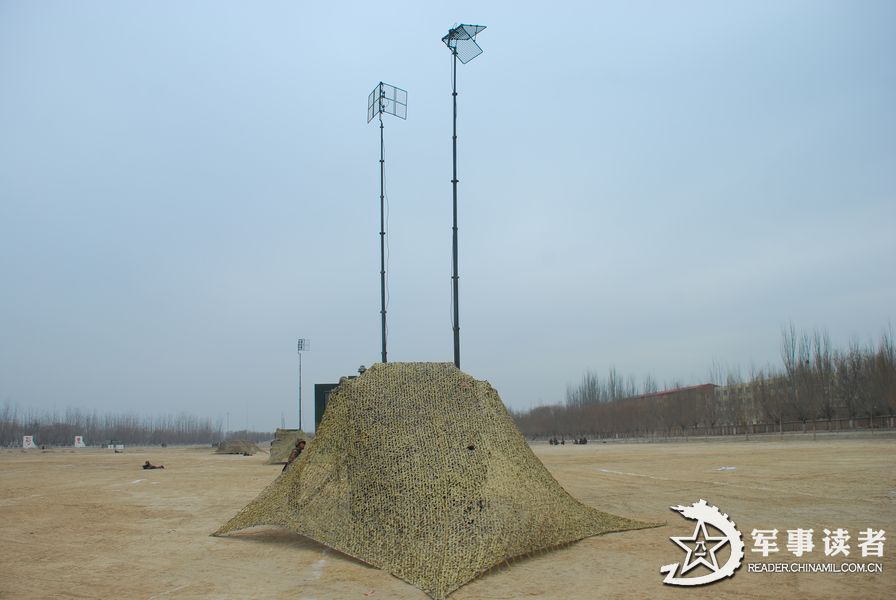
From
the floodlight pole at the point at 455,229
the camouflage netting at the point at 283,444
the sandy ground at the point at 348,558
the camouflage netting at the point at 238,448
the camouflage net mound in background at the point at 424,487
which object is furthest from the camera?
the camouflage netting at the point at 238,448

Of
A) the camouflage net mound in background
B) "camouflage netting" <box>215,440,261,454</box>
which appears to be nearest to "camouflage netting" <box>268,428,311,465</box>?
"camouflage netting" <box>215,440,261,454</box>

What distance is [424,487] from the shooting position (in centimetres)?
658

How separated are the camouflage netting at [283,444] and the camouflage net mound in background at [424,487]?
19.7 metres

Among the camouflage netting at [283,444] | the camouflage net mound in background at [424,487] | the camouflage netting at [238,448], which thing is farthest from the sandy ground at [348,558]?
the camouflage netting at [238,448]

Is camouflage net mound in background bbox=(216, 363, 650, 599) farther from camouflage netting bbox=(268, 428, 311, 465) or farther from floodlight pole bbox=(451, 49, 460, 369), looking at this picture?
camouflage netting bbox=(268, 428, 311, 465)

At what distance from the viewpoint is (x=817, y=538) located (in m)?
7.05

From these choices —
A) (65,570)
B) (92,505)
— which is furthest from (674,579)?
(92,505)

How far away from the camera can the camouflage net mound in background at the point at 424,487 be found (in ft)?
20.0

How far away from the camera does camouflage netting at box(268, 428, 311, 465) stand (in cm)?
2695

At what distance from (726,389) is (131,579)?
77.5 metres

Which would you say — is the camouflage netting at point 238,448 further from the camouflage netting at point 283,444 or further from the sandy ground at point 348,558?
the sandy ground at point 348,558

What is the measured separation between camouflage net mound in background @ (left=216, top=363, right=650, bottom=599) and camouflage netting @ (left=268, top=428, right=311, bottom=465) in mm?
19720

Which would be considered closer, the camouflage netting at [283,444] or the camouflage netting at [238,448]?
the camouflage netting at [283,444]

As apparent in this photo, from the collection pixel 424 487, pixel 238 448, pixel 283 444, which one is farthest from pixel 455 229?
pixel 238 448
